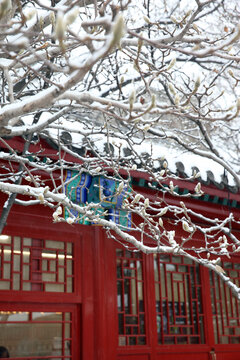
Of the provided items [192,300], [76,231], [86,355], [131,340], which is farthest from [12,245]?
[192,300]

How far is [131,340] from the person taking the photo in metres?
6.38

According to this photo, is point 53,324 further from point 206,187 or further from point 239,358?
point 239,358

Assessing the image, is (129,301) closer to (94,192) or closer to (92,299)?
(92,299)

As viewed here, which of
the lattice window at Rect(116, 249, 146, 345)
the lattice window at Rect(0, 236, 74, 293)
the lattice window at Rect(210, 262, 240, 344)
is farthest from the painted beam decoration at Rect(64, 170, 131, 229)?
the lattice window at Rect(210, 262, 240, 344)

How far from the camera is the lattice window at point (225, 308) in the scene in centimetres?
750

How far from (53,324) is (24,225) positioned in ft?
3.76

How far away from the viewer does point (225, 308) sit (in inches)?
299

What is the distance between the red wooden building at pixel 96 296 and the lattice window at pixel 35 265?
0.04 feet

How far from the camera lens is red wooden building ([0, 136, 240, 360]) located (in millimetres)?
5324

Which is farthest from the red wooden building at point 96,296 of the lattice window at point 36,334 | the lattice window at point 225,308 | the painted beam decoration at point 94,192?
the painted beam decoration at point 94,192

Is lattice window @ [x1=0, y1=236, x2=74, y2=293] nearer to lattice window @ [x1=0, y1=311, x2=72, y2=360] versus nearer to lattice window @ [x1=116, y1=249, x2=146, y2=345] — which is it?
lattice window @ [x1=0, y1=311, x2=72, y2=360]

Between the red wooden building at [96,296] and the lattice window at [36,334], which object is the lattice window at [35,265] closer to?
the red wooden building at [96,296]

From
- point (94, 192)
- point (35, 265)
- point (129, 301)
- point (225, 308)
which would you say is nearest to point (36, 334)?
point (35, 265)

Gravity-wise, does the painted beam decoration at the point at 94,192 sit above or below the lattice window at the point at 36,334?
above
